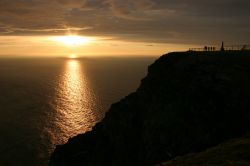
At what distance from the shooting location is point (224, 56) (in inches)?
1953

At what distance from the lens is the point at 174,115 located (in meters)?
42.6

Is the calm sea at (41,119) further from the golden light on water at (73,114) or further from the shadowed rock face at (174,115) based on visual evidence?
the shadowed rock face at (174,115)

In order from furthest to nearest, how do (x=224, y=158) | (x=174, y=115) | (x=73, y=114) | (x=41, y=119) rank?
(x=73, y=114) → (x=41, y=119) → (x=174, y=115) → (x=224, y=158)

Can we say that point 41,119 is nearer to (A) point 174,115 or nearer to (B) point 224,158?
(A) point 174,115

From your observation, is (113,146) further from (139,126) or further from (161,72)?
(161,72)

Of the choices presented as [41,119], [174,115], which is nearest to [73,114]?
[41,119]

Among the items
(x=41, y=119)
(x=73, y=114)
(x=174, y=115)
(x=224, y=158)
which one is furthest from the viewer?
(x=73, y=114)

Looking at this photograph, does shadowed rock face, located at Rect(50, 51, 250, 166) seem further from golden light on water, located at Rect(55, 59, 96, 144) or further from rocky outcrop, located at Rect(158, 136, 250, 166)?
golden light on water, located at Rect(55, 59, 96, 144)

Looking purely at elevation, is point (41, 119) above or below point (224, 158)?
below

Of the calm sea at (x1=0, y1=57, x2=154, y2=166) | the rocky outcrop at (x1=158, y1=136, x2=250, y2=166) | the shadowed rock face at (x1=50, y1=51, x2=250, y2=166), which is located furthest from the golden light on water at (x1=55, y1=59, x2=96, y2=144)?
the rocky outcrop at (x1=158, y1=136, x2=250, y2=166)

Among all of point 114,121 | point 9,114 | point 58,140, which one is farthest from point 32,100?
point 114,121

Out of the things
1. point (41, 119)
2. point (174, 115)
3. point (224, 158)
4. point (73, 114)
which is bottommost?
point (73, 114)

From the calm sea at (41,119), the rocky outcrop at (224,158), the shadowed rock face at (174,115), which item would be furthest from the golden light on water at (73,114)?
the rocky outcrop at (224,158)

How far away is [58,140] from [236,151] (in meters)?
80.0
